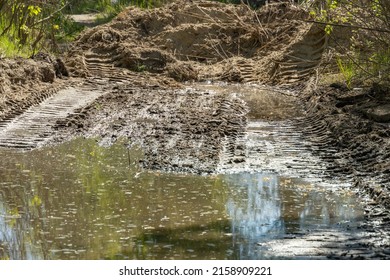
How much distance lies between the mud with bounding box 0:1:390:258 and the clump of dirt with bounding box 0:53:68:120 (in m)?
0.03

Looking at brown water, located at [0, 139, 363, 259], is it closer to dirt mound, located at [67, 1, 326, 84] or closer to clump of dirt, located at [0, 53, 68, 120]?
clump of dirt, located at [0, 53, 68, 120]

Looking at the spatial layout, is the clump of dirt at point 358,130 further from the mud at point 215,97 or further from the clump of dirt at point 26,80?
the clump of dirt at point 26,80

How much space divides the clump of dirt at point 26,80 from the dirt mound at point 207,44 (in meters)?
0.96

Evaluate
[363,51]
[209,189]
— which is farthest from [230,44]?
[209,189]

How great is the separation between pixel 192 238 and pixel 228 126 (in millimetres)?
4638

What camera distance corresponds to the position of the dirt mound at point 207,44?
16.6m

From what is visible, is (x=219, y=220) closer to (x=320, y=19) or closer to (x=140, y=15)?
(x=320, y=19)

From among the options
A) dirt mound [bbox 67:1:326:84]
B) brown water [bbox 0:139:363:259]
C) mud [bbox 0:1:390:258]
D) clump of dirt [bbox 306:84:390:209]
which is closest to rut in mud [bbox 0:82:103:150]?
mud [bbox 0:1:390:258]

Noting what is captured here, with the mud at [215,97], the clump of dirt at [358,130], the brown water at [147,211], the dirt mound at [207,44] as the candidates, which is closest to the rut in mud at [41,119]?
the mud at [215,97]

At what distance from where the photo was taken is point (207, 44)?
18500 millimetres

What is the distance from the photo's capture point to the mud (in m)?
9.29

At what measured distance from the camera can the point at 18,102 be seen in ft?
40.9

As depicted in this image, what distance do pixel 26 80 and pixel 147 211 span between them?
693 centimetres

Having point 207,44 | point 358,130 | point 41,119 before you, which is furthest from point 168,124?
point 207,44
